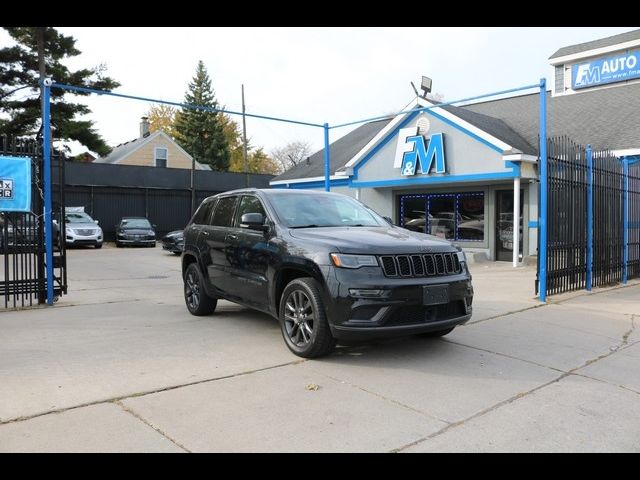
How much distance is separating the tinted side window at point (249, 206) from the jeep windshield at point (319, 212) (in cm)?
17

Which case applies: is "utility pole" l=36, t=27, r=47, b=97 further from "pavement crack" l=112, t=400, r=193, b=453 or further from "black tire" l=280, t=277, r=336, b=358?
"pavement crack" l=112, t=400, r=193, b=453

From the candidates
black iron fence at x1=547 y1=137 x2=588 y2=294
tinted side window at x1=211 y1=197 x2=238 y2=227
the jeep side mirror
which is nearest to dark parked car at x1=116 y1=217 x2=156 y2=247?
tinted side window at x1=211 y1=197 x2=238 y2=227

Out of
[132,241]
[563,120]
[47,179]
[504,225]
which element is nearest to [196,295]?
[47,179]

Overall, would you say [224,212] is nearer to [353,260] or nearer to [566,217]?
[353,260]

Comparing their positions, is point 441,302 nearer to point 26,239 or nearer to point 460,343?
point 460,343

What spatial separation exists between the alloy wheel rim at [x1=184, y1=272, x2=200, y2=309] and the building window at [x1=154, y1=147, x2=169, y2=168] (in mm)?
37374

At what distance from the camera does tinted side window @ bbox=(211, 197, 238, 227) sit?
704 centimetres

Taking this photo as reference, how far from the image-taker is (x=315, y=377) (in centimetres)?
485

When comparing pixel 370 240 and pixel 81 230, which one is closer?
pixel 370 240

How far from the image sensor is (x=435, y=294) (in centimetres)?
519

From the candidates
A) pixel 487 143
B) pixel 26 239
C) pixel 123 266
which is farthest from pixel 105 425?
pixel 487 143

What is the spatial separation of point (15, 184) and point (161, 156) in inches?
1465

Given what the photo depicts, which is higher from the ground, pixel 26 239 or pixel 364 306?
pixel 26 239
